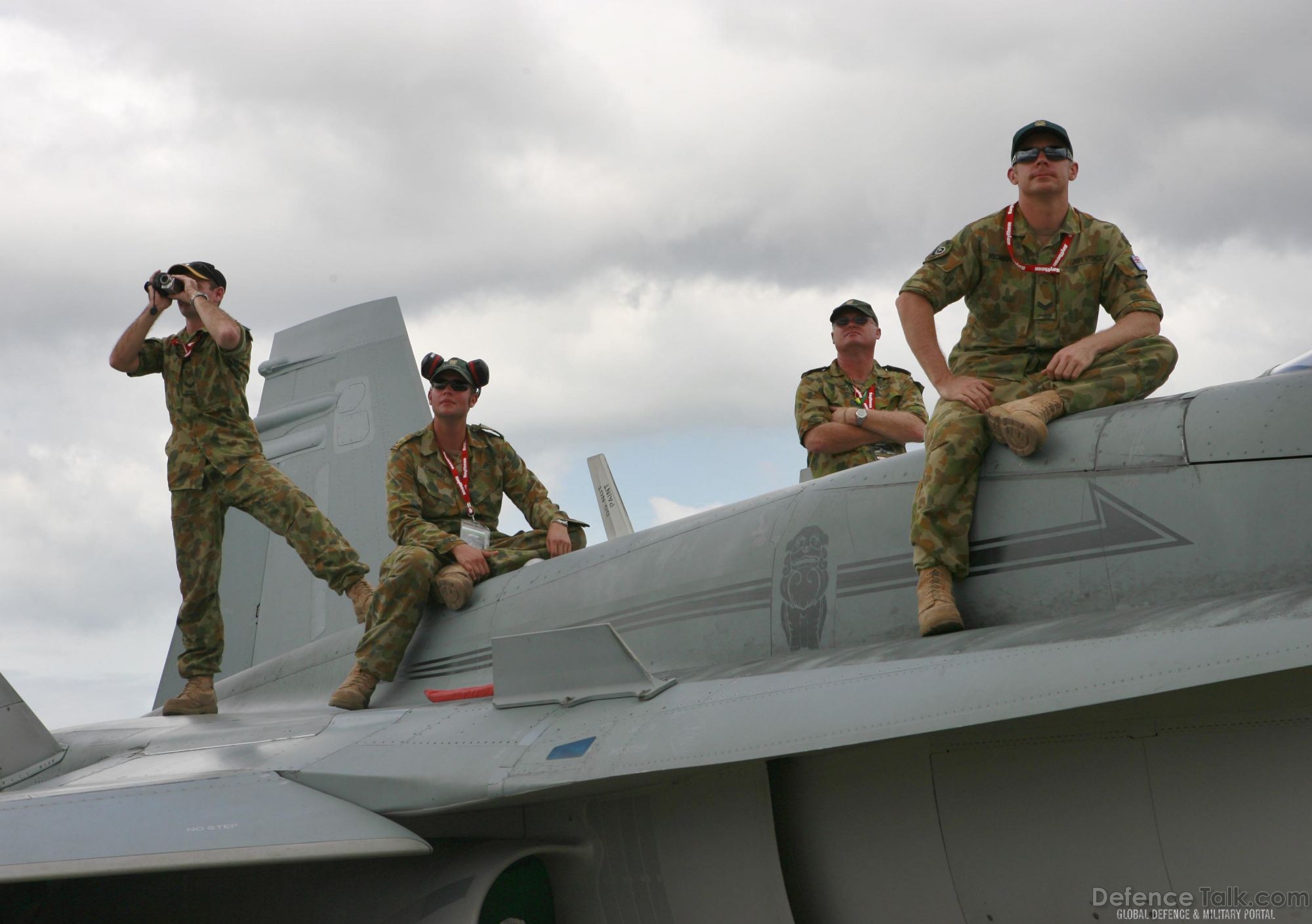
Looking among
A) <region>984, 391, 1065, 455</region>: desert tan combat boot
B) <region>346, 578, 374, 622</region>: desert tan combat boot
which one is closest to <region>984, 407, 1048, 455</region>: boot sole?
<region>984, 391, 1065, 455</region>: desert tan combat boot

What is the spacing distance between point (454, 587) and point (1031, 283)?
322 cm

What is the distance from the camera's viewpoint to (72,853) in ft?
13.0

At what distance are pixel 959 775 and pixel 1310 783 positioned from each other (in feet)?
3.01

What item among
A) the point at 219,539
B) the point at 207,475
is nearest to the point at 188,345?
the point at 207,475

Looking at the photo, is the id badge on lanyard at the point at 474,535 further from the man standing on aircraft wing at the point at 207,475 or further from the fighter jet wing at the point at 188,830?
the fighter jet wing at the point at 188,830

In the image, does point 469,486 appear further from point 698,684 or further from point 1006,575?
point 1006,575

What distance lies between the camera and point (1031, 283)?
4.41 meters

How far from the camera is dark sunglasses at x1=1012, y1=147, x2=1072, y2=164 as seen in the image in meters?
4.38

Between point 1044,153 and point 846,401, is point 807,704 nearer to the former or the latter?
point 1044,153

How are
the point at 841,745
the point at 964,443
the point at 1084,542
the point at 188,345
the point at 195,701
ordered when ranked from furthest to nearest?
the point at 188,345 → the point at 195,701 → the point at 964,443 → the point at 1084,542 → the point at 841,745

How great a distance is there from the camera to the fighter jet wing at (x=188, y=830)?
3842 millimetres

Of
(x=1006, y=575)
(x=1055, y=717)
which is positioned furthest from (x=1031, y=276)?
(x=1055, y=717)

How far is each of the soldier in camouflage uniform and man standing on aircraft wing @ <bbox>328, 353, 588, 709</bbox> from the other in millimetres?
1427

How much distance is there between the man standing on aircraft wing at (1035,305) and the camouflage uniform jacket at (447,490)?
2953 millimetres
